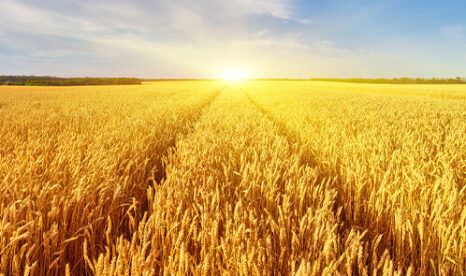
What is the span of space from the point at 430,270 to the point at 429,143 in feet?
8.96

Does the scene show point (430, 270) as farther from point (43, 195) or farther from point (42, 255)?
point (43, 195)

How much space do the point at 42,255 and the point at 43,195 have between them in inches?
16.4

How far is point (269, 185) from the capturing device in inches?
73.4

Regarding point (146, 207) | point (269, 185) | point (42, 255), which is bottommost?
point (146, 207)

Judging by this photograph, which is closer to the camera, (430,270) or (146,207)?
(430,270)

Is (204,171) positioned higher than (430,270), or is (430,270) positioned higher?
(204,171)

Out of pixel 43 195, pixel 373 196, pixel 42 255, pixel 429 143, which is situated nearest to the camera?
pixel 42 255

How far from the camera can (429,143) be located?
138 inches

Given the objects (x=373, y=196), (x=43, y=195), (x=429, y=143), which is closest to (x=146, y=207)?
(x=43, y=195)

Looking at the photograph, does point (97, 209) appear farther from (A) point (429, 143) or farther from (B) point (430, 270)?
(A) point (429, 143)

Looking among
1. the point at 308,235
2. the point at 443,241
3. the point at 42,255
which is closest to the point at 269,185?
the point at 308,235

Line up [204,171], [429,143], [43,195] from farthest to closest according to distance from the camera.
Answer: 1. [429,143]
2. [204,171]
3. [43,195]

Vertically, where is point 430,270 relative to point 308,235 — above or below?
below

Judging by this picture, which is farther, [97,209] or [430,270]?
[97,209]
